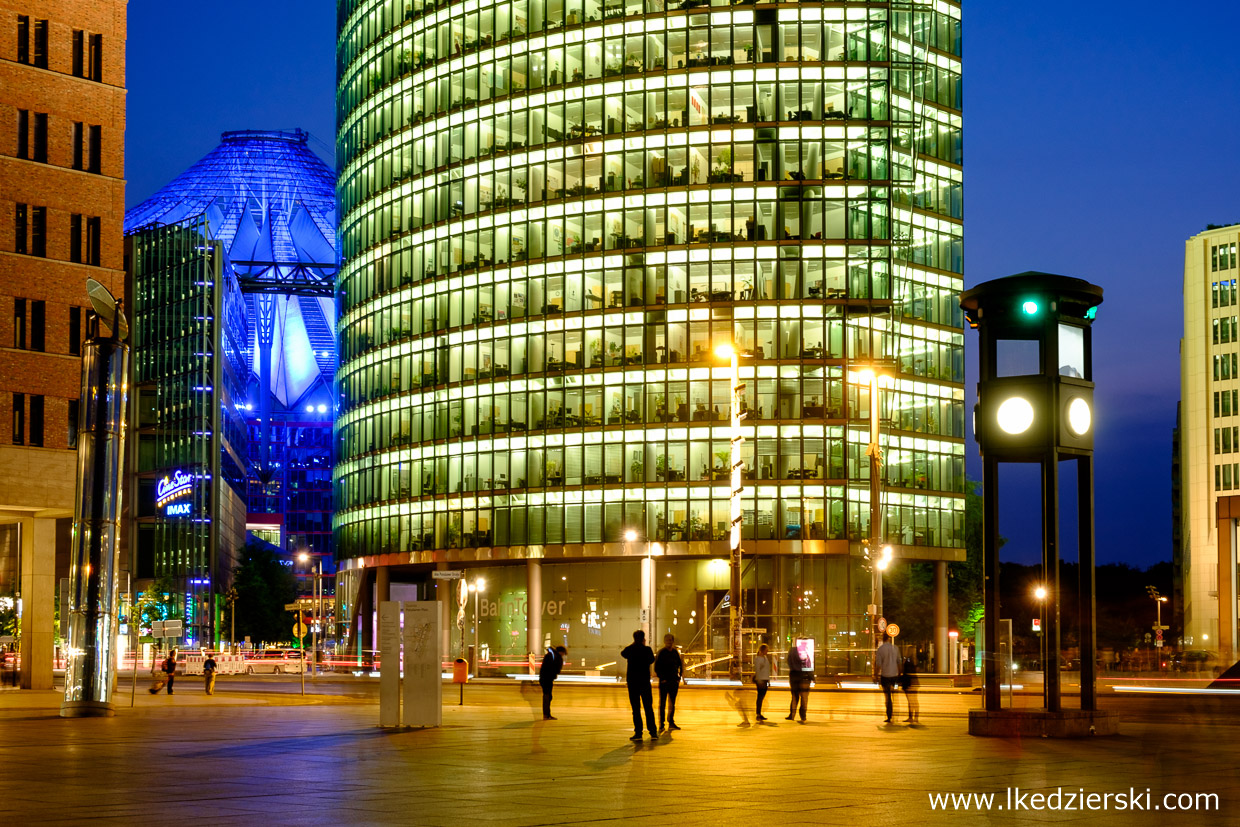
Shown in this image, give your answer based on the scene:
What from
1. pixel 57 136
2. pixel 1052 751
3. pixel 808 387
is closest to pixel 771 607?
pixel 808 387

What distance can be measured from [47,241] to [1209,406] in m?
122

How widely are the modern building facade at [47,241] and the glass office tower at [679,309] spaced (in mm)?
36768

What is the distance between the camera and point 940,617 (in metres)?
94.4

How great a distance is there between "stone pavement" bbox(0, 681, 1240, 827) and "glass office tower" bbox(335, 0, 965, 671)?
5568cm

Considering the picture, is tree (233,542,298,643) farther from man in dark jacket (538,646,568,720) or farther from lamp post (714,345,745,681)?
man in dark jacket (538,646,568,720)

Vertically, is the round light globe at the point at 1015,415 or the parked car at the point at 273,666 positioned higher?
the round light globe at the point at 1015,415

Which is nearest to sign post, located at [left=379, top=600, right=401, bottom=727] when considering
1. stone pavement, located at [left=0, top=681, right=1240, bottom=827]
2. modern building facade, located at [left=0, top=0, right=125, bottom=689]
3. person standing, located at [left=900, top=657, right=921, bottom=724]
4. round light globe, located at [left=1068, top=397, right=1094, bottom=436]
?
stone pavement, located at [left=0, top=681, right=1240, bottom=827]

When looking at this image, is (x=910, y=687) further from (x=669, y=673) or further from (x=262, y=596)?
(x=262, y=596)

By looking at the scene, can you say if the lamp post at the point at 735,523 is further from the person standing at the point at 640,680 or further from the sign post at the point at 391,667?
the person standing at the point at 640,680

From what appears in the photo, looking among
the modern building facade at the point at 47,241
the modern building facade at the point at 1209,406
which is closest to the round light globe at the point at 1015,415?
the modern building facade at the point at 47,241

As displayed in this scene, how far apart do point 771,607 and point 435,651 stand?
196ft

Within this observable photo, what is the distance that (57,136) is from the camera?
190ft

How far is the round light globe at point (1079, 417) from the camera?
25.8 meters

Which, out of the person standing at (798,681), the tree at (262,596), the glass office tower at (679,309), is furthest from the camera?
the tree at (262,596)
